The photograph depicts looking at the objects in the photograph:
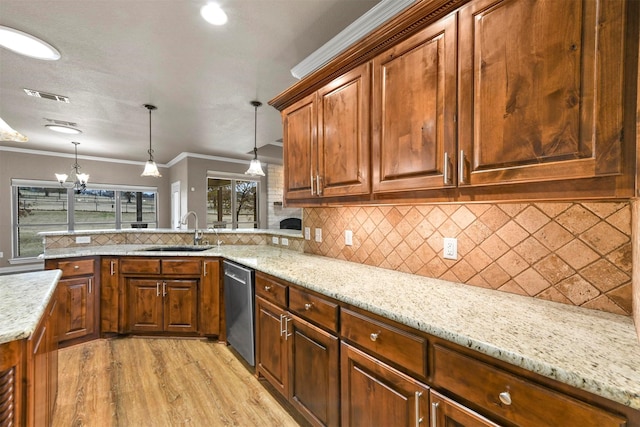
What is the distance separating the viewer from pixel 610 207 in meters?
1.11

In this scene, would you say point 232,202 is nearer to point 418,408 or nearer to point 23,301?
point 23,301

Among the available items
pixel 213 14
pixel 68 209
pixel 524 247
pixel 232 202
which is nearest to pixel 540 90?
pixel 524 247

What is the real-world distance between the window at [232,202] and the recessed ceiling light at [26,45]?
178 inches

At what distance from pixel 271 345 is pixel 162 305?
1.59 m

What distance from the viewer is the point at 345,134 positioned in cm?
181

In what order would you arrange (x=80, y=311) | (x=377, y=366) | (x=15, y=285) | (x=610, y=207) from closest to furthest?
(x=610, y=207) < (x=377, y=366) < (x=15, y=285) < (x=80, y=311)

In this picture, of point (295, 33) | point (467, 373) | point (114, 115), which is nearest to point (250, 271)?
point (467, 373)

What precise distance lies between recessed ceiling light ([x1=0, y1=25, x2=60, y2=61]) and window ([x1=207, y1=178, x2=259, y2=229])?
4520 mm

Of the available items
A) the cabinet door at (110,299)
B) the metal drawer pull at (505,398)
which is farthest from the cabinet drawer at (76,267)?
the metal drawer pull at (505,398)

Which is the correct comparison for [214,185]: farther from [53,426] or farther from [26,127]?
[53,426]

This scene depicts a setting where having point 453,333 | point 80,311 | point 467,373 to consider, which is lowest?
point 80,311

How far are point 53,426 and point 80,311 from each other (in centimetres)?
138

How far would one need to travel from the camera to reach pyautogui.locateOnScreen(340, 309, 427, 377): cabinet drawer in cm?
106

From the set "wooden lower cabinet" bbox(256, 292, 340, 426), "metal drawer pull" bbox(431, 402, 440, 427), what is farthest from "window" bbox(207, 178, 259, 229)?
"metal drawer pull" bbox(431, 402, 440, 427)
